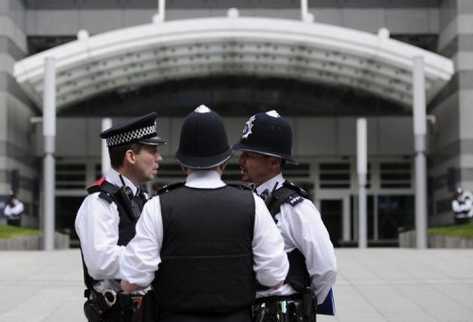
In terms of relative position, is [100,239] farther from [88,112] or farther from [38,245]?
[88,112]

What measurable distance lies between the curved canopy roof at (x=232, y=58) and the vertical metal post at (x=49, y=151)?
1.46 metres

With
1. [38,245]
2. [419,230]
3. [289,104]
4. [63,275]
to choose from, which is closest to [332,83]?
[289,104]

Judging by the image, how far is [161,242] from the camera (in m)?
3.67

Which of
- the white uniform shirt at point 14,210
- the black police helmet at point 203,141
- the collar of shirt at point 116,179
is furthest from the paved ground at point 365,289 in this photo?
the white uniform shirt at point 14,210

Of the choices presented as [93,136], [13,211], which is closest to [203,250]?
[13,211]

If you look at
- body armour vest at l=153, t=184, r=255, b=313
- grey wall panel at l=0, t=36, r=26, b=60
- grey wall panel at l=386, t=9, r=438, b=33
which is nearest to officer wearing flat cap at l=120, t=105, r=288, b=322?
body armour vest at l=153, t=184, r=255, b=313

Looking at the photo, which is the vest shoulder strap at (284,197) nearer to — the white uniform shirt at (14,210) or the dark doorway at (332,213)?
the white uniform shirt at (14,210)

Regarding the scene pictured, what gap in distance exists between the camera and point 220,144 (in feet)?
12.5

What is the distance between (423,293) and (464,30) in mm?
19242

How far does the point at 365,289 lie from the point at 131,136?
8.15 metres

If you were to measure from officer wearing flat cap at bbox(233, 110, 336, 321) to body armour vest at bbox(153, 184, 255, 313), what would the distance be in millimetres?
524

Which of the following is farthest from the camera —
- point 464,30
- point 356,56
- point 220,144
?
point 464,30

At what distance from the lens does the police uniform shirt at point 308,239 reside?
4238 mm

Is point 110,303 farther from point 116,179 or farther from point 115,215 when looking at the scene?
point 116,179
